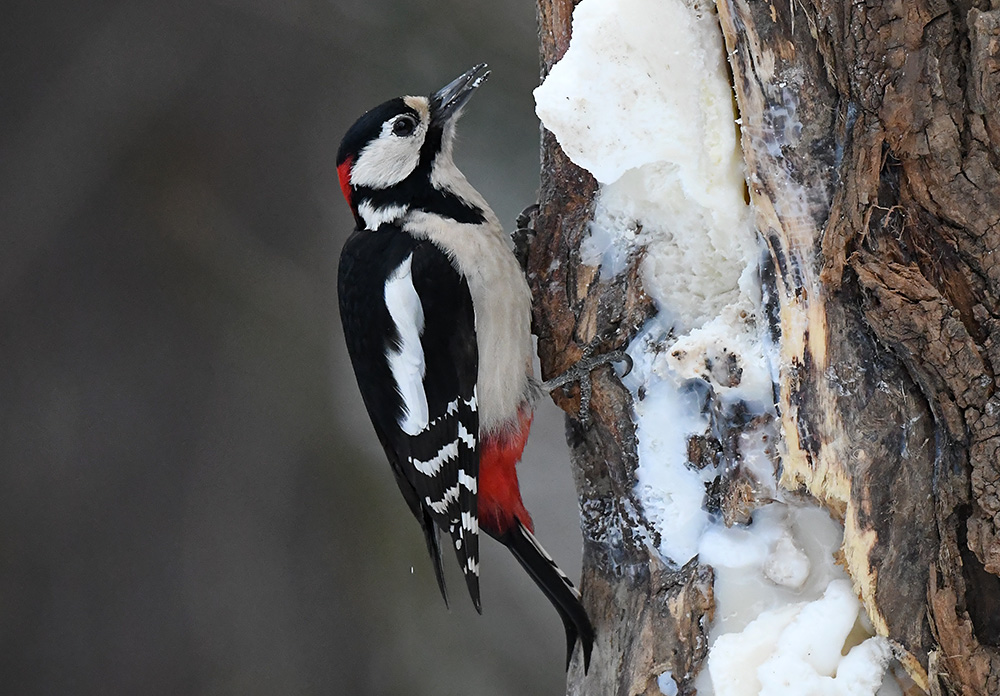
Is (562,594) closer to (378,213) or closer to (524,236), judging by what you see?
(524,236)

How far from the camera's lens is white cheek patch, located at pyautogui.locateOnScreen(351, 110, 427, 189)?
1758mm

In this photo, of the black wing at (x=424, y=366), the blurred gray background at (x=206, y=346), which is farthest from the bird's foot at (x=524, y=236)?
the blurred gray background at (x=206, y=346)

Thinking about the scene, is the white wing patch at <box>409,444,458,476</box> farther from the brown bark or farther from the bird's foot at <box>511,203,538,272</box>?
the bird's foot at <box>511,203,538,272</box>

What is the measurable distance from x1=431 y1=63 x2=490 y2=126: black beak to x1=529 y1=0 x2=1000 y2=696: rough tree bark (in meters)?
0.73

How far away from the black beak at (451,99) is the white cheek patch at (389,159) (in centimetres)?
3

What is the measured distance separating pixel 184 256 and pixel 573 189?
104cm

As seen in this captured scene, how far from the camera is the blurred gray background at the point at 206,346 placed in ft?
6.29

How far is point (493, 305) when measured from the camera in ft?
5.19

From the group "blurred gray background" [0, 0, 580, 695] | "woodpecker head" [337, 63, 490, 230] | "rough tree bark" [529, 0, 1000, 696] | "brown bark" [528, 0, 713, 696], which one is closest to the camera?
"rough tree bark" [529, 0, 1000, 696]

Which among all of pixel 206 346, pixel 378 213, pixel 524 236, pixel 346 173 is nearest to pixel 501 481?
pixel 524 236

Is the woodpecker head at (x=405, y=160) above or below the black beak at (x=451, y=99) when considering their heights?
below

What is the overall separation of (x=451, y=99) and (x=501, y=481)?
0.77 m

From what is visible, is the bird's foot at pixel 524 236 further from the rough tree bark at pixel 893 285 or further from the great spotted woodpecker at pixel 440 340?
→ the rough tree bark at pixel 893 285

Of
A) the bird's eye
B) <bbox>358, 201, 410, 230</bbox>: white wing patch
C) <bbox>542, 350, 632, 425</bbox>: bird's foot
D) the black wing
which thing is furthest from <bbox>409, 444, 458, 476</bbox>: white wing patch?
the bird's eye
